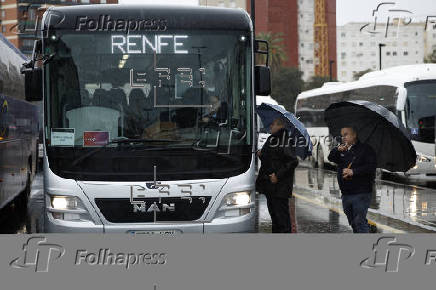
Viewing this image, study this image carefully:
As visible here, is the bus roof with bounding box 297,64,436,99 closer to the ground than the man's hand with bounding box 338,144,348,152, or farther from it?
farther from it

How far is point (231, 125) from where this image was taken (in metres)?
9.28

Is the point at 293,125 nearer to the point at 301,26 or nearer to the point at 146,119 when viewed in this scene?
the point at 146,119

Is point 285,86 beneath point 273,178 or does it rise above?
above

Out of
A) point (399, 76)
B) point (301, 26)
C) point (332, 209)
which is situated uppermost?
point (301, 26)

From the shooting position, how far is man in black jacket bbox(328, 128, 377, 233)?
10008mm

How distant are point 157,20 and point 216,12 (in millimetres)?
719

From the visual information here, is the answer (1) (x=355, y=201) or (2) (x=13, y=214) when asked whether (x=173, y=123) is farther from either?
(2) (x=13, y=214)

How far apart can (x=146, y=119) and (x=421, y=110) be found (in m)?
16.1

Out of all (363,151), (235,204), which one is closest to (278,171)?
(363,151)

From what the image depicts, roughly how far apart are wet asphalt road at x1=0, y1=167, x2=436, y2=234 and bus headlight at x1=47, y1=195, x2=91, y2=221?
14.3ft

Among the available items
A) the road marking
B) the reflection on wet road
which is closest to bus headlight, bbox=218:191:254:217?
the road marking

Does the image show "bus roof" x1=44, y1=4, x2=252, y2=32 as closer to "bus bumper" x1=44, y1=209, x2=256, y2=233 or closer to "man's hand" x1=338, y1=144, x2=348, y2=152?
"man's hand" x1=338, y1=144, x2=348, y2=152

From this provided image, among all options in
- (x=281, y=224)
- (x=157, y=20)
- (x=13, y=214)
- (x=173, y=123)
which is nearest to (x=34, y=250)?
(x=173, y=123)

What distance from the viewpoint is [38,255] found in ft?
25.9
